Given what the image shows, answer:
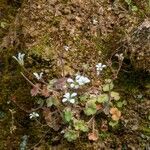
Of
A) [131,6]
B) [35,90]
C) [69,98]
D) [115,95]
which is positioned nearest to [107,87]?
[115,95]

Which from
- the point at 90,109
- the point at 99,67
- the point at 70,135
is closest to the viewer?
the point at 70,135

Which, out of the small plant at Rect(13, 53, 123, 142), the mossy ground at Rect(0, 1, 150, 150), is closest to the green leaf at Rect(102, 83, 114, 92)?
the small plant at Rect(13, 53, 123, 142)

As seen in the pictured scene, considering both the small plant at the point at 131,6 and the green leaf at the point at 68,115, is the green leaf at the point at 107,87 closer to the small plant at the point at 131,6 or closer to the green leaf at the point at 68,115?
the green leaf at the point at 68,115

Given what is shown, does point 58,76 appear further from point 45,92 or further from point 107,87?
point 107,87

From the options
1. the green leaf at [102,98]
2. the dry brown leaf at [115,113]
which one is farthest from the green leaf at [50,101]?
the dry brown leaf at [115,113]

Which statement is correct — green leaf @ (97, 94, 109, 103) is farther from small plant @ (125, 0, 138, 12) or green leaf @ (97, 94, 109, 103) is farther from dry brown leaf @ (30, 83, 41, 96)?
small plant @ (125, 0, 138, 12)

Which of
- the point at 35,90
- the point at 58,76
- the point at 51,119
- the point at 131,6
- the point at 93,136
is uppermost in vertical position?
the point at 131,6
